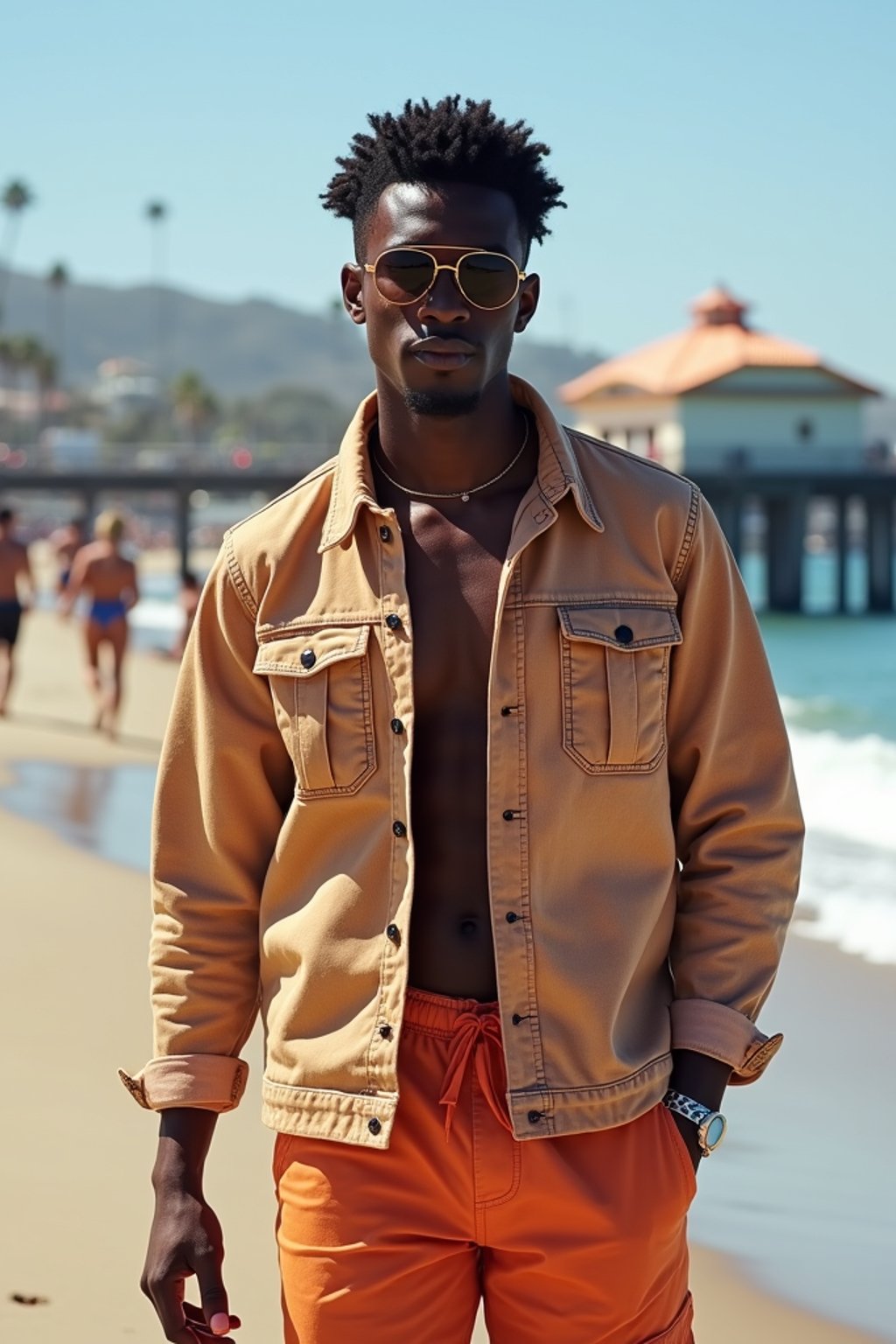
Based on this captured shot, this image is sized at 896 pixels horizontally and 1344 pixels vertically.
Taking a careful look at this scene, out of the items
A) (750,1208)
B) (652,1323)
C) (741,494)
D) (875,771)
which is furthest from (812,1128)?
(741,494)

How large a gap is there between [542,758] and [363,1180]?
60 centimetres

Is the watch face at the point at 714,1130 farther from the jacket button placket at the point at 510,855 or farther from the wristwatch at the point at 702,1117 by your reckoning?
the jacket button placket at the point at 510,855

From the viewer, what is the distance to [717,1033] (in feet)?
8.16

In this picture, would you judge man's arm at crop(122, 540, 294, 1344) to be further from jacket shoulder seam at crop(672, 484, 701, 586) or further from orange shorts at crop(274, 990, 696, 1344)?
jacket shoulder seam at crop(672, 484, 701, 586)

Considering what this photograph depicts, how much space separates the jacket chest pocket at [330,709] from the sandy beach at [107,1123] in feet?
7.18

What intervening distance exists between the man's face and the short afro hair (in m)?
0.02

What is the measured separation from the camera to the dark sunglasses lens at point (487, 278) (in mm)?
2490

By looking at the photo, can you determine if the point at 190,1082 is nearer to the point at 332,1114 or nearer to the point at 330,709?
the point at 332,1114

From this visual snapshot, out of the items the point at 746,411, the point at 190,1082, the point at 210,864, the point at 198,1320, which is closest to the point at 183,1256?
the point at 198,1320

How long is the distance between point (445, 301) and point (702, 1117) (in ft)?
3.73

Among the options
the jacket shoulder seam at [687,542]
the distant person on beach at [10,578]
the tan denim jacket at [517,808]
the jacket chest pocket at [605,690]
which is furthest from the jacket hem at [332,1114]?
the distant person on beach at [10,578]

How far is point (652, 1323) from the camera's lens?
7.90ft

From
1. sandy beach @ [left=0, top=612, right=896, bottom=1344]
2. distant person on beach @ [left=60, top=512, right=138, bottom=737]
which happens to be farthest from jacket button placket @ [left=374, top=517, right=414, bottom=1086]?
distant person on beach @ [left=60, top=512, right=138, bottom=737]

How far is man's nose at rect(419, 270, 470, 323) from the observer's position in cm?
248
